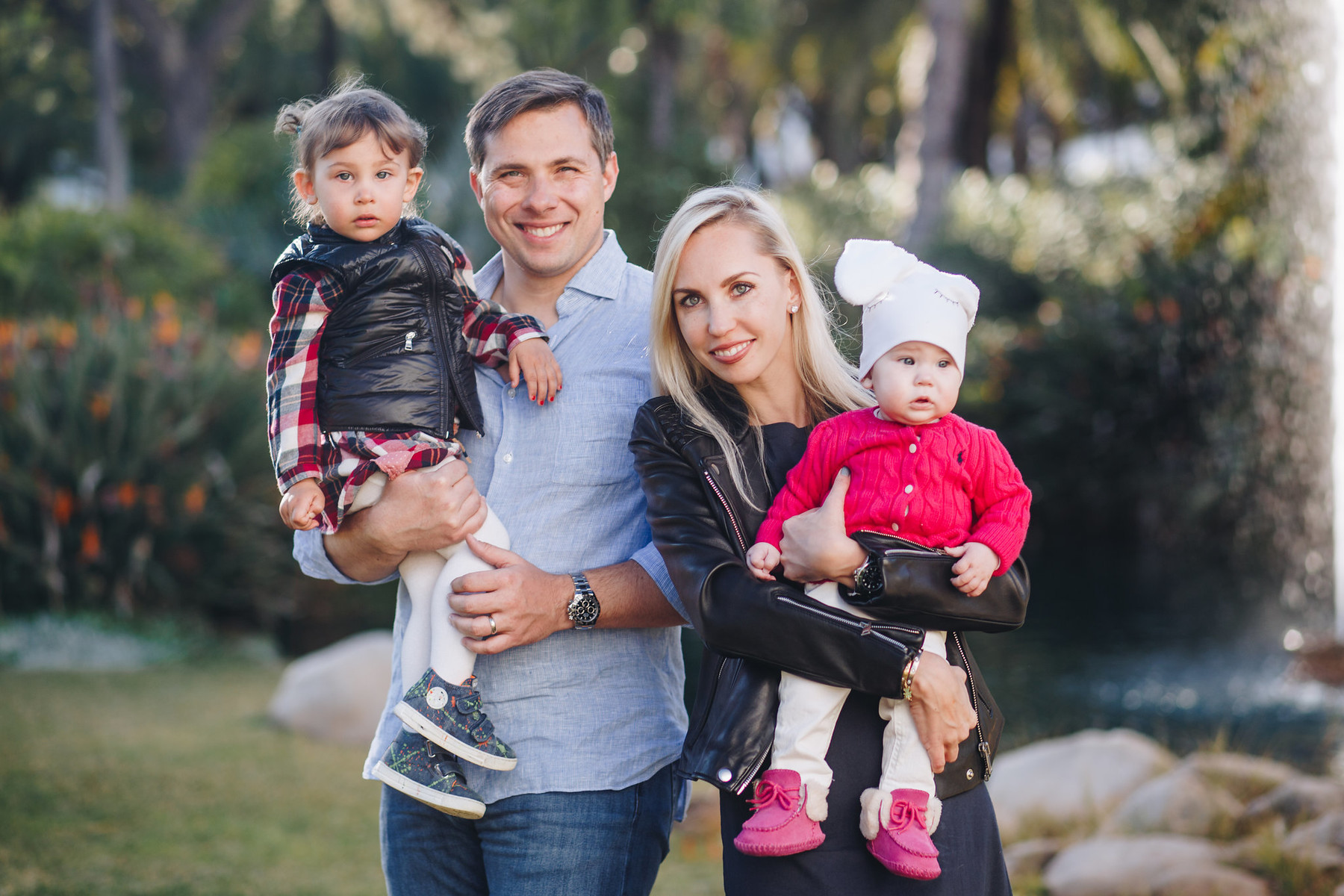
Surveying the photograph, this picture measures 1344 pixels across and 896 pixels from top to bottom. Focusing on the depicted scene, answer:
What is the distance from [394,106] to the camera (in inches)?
105

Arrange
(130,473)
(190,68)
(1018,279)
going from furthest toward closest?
(190,68) < (1018,279) < (130,473)

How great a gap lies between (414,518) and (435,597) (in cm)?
18

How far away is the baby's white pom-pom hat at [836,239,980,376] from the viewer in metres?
2.18

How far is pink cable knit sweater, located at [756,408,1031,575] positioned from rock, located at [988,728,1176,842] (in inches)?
131

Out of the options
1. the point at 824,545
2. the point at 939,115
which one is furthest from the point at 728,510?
the point at 939,115

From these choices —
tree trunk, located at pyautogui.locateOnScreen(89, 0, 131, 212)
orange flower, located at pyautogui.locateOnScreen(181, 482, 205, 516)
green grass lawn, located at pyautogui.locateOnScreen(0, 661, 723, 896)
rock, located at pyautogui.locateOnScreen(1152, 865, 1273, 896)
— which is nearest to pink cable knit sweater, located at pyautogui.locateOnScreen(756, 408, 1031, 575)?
rock, located at pyautogui.locateOnScreen(1152, 865, 1273, 896)

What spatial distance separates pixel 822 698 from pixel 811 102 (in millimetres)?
30460

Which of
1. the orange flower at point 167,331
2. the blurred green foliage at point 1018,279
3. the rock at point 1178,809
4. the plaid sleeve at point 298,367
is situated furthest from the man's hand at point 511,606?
the orange flower at point 167,331

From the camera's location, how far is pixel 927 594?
208cm

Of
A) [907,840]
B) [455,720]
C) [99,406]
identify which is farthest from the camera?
[99,406]

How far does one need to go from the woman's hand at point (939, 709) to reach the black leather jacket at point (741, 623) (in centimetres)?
5

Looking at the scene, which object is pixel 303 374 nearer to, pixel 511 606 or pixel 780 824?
pixel 511 606

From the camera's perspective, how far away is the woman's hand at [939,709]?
2.07 m

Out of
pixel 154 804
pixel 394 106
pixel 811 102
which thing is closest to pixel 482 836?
pixel 394 106
